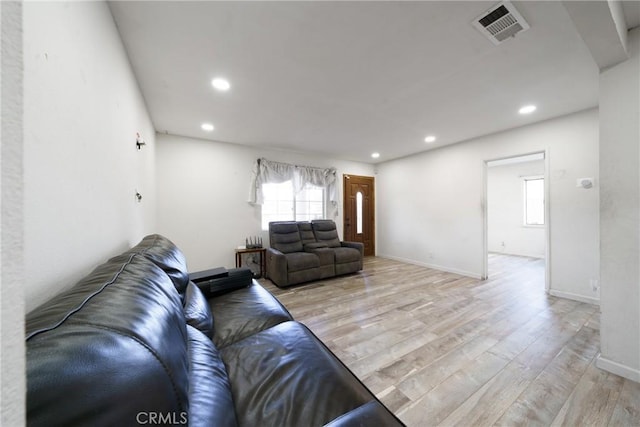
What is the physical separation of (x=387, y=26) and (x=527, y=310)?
10.7ft

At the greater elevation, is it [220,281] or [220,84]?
[220,84]

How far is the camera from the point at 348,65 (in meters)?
1.88

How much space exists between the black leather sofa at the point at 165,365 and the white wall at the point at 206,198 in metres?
2.36

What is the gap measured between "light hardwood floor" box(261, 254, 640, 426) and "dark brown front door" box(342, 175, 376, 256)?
207 cm

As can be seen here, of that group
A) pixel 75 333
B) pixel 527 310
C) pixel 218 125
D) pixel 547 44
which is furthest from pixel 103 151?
pixel 527 310

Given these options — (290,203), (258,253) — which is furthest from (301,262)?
(290,203)

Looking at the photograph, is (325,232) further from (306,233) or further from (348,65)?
(348,65)

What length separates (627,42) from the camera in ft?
4.79

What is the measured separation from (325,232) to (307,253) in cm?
83

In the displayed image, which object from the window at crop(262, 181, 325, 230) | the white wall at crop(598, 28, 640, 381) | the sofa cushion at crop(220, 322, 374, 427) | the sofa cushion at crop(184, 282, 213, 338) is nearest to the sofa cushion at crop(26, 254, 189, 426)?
the sofa cushion at crop(220, 322, 374, 427)

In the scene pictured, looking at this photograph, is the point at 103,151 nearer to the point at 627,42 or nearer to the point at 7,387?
the point at 7,387

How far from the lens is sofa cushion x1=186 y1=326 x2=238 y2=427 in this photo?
26.7 inches

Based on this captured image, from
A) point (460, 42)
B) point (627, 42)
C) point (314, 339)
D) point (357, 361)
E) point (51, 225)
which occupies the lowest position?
point (357, 361)

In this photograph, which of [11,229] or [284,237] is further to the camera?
[284,237]
